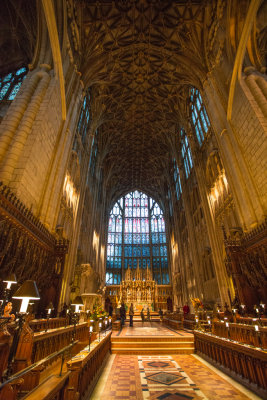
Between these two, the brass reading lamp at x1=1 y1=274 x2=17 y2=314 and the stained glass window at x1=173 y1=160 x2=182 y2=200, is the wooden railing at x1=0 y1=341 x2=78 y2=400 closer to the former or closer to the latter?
the brass reading lamp at x1=1 y1=274 x2=17 y2=314

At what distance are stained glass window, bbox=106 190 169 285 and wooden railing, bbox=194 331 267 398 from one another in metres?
27.5

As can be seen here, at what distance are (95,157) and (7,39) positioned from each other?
12369 mm

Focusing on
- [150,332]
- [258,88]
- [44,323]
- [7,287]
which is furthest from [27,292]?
[258,88]

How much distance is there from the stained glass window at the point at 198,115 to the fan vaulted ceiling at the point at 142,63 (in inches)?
54.7

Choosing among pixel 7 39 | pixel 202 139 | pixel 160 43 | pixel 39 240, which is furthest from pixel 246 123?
pixel 7 39

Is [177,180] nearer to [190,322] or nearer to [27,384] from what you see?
[190,322]

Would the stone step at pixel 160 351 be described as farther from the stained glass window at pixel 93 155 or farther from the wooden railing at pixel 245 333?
the stained glass window at pixel 93 155

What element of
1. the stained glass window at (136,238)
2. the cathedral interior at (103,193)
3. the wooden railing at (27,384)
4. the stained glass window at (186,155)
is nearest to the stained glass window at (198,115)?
the cathedral interior at (103,193)

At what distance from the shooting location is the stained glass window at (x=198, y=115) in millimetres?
16844

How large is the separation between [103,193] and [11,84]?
622 inches

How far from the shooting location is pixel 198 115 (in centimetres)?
1812

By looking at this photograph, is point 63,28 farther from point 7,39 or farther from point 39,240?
point 39,240

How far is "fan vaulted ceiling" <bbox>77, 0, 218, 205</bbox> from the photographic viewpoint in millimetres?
15391

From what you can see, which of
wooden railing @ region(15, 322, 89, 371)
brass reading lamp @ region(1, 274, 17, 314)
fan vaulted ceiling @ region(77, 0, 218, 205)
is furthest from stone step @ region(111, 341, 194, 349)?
fan vaulted ceiling @ region(77, 0, 218, 205)
